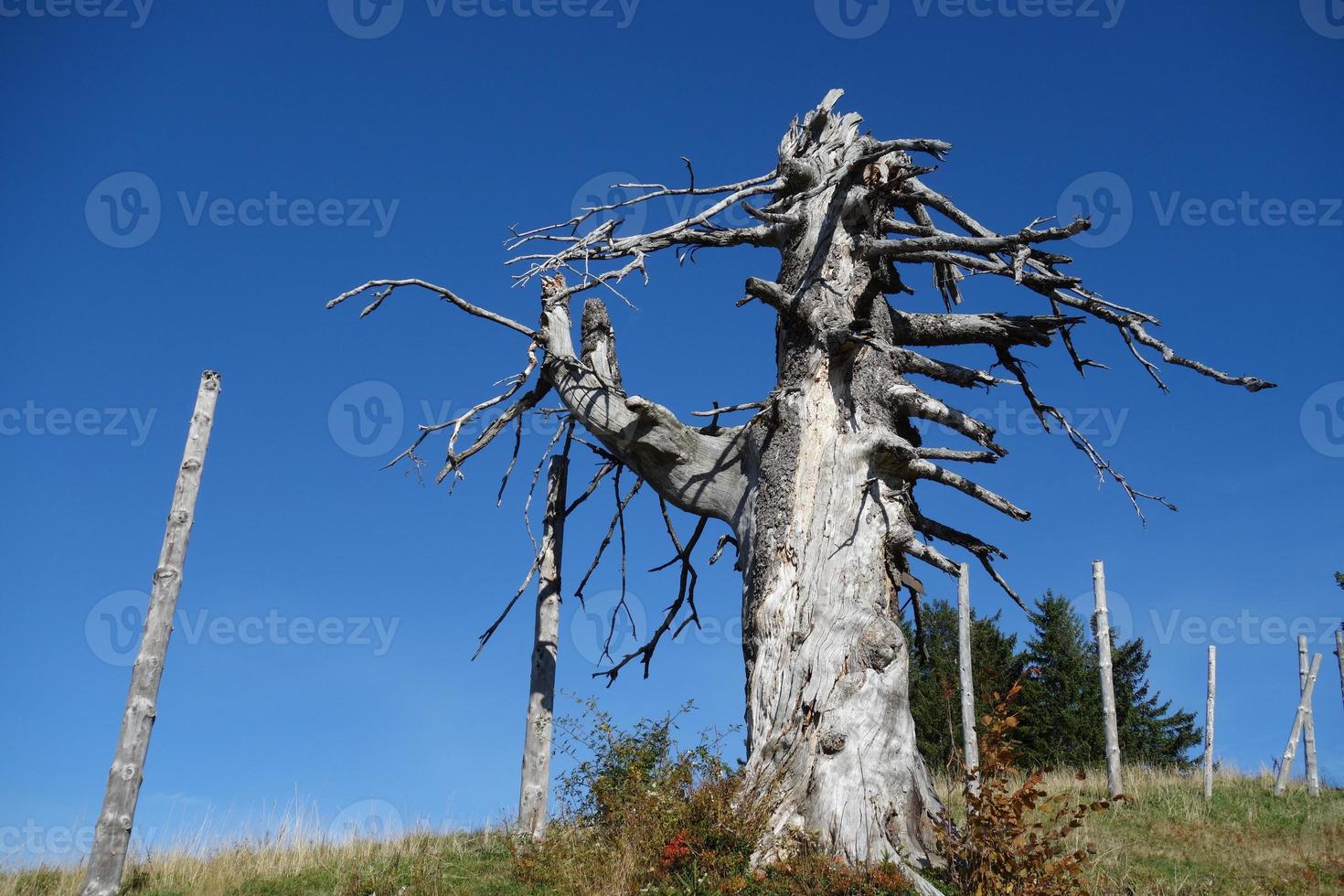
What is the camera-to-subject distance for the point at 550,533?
39.1 feet

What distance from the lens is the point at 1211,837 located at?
13.7 metres

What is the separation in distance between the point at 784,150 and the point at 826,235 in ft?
5.23

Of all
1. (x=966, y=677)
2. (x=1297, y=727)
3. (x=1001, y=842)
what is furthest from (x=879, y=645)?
(x=1297, y=727)

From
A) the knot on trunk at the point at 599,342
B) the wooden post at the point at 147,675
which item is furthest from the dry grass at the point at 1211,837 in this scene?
the wooden post at the point at 147,675

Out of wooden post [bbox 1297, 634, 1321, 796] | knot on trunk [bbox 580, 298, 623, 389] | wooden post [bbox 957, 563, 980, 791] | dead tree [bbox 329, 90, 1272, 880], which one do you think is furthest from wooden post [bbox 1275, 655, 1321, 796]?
knot on trunk [bbox 580, 298, 623, 389]

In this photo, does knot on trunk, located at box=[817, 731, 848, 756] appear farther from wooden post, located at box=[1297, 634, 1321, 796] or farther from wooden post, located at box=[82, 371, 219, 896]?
wooden post, located at box=[1297, 634, 1321, 796]

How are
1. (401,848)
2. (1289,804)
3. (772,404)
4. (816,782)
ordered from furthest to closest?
1. (1289,804)
2. (401,848)
3. (772,404)
4. (816,782)

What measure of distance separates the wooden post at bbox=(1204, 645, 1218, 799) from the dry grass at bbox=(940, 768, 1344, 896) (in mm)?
247

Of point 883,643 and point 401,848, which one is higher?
point 883,643

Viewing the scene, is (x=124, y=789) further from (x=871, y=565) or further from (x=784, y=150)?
(x=784, y=150)

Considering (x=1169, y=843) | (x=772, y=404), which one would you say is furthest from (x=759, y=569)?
(x=1169, y=843)

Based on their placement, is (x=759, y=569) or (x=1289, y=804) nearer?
(x=759, y=569)

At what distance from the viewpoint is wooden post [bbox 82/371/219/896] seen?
869cm

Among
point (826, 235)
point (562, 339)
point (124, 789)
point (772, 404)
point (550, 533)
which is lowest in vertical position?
point (124, 789)
